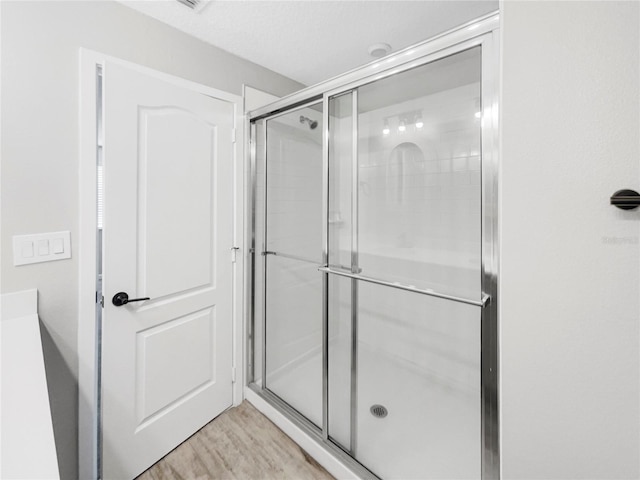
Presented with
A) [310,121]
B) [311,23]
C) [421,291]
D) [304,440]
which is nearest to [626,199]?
[421,291]

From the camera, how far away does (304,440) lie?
5.52 feet

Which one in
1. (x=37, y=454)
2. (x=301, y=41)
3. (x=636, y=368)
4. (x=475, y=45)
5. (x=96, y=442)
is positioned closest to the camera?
(x=37, y=454)

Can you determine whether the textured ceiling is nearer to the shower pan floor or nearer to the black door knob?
the black door knob

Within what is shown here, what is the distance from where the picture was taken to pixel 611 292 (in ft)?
2.40

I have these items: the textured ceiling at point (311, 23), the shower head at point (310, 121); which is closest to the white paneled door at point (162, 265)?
the textured ceiling at point (311, 23)

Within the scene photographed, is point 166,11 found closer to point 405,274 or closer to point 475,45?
point 475,45

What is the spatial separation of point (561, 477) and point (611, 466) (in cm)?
13

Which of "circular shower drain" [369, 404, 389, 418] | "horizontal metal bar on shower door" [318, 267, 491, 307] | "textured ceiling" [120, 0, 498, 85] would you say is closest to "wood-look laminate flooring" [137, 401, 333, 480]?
"circular shower drain" [369, 404, 389, 418]

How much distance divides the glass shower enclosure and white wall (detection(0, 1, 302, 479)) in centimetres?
95

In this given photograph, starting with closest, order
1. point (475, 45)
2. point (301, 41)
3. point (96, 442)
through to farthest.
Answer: point (475, 45)
point (96, 442)
point (301, 41)

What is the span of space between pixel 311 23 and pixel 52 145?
1409 mm

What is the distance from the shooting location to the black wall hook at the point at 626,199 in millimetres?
675

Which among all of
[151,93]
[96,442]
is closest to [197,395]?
[96,442]

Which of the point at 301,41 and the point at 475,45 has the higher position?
the point at 301,41
